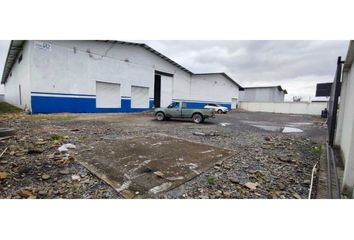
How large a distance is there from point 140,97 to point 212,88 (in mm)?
12181

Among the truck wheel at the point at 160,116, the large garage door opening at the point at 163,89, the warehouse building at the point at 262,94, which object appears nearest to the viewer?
the truck wheel at the point at 160,116

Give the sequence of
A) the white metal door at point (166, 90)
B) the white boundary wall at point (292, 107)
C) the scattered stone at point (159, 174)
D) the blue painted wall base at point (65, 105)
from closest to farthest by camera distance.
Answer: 1. the scattered stone at point (159, 174)
2. the blue painted wall base at point (65, 105)
3. the white metal door at point (166, 90)
4. the white boundary wall at point (292, 107)

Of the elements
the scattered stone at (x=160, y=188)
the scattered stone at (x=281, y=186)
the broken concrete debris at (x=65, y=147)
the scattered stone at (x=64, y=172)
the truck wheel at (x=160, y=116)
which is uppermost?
the truck wheel at (x=160, y=116)

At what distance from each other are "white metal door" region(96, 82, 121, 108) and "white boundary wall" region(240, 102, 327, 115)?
23.4 m

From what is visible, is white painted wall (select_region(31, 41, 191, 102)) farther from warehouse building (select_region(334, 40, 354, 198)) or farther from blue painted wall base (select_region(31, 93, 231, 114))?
warehouse building (select_region(334, 40, 354, 198))

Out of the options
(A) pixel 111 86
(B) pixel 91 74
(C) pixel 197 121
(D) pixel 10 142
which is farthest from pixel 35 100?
(C) pixel 197 121

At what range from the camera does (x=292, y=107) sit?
84.2 feet

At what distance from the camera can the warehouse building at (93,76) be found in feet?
37.4

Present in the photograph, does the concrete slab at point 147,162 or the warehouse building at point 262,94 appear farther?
the warehouse building at point 262,94

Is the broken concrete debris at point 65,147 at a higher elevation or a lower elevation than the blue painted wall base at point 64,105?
lower

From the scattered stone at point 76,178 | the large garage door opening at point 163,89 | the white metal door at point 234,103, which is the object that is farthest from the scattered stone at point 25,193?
the white metal door at point 234,103

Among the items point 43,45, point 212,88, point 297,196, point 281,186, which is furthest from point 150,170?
point 212,88

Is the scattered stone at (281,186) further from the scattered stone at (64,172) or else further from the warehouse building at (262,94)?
the warehouse building at (262,94)

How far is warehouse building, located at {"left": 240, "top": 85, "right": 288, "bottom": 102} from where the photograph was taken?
33.5 meters
